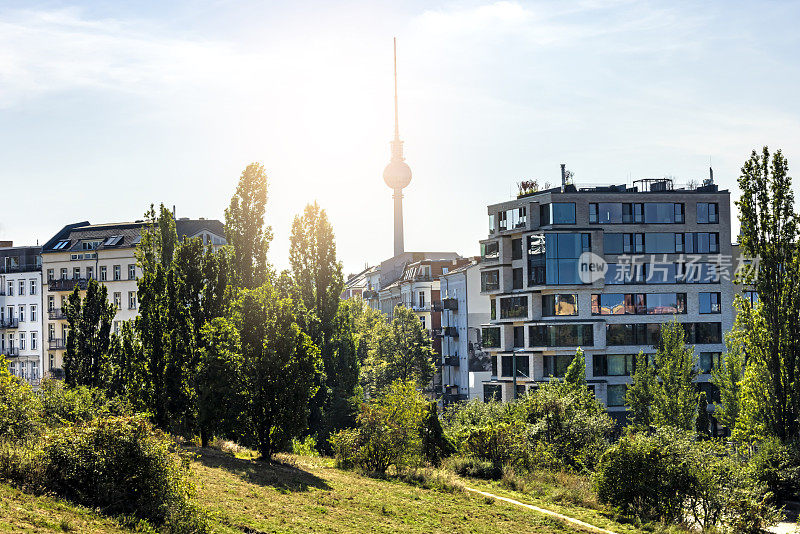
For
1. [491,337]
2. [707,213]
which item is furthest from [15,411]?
[707,213]

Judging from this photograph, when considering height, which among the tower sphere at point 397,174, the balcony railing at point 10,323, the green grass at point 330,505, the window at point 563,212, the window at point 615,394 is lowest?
the window at point 615,394

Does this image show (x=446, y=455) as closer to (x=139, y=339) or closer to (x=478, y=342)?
(x=139, y=339)

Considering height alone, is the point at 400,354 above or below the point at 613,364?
above

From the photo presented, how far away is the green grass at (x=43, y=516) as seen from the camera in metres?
15.9

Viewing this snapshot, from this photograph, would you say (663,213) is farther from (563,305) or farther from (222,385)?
(222,385)

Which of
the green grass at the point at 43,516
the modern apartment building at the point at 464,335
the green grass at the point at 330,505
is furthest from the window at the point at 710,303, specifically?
the green grass at the point at 43,516

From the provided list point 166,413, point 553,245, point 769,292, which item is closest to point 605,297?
point 553,245

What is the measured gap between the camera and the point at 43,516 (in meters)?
16.6

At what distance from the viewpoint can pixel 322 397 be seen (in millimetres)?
46531

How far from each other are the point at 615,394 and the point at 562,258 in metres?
11.9

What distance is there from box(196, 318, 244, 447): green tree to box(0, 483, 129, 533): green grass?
471 inches

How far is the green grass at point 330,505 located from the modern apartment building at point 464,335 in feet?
175

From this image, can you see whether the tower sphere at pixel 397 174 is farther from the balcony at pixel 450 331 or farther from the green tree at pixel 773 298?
the green tree at pixel 773 298

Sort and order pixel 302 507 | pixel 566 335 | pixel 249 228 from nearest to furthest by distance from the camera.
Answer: pixel 302 507 → pixel 249 228 → pixel 566 335
